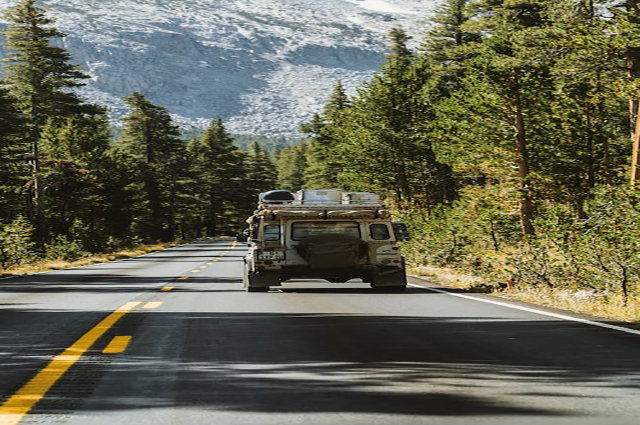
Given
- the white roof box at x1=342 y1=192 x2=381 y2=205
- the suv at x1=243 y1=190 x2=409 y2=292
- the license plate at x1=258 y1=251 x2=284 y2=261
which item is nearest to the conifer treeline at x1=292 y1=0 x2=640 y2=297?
the suv at x1=243 y1=190 x2=409 y2=292

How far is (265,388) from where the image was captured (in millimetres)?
5746

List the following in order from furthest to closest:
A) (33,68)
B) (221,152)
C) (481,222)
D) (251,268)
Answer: (221,152) → (33,68) → (481,222) → (251,268)

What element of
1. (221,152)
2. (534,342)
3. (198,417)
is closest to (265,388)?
(198,417)

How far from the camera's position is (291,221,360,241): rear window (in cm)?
1574

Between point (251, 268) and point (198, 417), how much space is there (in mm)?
10758

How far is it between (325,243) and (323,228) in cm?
63

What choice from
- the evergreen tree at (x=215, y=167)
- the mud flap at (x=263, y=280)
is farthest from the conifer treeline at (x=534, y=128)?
the evergreen tree at (x=215, y=167)

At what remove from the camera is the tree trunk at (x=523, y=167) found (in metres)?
25.0

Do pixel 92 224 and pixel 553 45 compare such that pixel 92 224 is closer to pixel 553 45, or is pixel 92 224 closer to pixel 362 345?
pixel 553 45

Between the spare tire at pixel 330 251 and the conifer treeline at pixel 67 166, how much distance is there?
20.0m

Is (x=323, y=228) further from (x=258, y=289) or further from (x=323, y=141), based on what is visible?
(x=323, y=141)

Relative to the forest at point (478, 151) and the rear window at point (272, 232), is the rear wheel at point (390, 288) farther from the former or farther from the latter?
the rear window at point (272, 232)

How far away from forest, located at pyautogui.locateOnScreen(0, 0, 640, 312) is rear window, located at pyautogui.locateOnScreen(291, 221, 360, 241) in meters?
3.26

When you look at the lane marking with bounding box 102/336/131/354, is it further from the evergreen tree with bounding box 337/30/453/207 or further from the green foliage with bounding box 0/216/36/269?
the evergreen tree with bounding box 337/30/453/207
